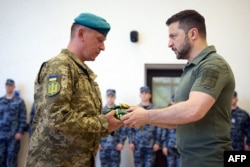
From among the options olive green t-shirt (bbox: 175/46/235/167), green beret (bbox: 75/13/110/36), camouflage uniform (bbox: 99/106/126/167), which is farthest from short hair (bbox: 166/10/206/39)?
camouflage uniform (bbox: 99/106/126/167)

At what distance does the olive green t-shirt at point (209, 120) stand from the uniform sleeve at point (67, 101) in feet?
1.55

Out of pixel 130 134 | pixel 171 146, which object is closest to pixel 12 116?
pixel 130 134

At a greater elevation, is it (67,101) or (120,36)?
(120,36)

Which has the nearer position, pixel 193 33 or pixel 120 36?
pixel 193 33

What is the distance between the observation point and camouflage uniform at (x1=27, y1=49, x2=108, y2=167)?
4.98 feet

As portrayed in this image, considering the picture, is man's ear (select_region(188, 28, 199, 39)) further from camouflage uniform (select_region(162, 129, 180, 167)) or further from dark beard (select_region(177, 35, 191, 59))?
camouflage uniform (select_region(162, 129, 180, 167))

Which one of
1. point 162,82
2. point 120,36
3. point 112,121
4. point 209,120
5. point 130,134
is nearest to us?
point 209,120

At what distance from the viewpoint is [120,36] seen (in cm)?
588

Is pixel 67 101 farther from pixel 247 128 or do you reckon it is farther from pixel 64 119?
pixel 247 128

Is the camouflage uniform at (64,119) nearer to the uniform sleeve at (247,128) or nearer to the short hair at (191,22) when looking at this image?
the short hair at (191,22)

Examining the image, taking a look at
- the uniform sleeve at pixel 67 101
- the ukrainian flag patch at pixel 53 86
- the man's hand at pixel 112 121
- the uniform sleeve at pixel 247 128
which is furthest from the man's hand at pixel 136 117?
the uniform sleeve at pixel 247 128

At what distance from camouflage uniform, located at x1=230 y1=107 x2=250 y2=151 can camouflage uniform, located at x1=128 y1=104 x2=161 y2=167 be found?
1276 millimetres

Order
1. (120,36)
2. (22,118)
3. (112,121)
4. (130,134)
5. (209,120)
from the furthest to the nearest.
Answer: (120,36) < (22,118) < (130,134) < (112,121) < (209,120)

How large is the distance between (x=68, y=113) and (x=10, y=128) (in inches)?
170
